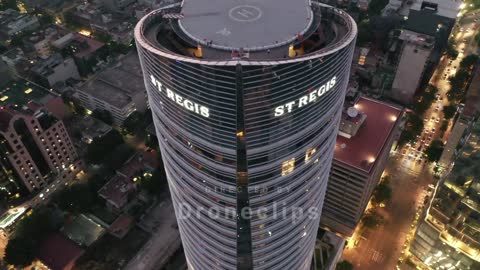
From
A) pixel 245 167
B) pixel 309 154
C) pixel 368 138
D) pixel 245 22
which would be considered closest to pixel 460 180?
pixel 368 138

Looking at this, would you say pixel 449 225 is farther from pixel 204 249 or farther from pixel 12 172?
pixel 12 172

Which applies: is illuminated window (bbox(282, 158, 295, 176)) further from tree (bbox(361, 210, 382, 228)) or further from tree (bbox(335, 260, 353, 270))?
tree (bbox(361, 210, 382, 228))

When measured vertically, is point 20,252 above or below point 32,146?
below

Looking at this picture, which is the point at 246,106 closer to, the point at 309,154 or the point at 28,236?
the point at 309,154

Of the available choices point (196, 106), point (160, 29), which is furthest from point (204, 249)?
point (160, 29)

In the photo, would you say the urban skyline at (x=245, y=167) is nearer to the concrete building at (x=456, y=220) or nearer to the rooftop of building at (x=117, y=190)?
the concrete building at (x=456, y=220)

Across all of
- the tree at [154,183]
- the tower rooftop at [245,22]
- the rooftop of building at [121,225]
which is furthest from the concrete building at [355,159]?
the tower rooftop at [245,22]
